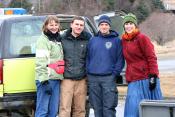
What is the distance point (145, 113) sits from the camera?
4.85 m

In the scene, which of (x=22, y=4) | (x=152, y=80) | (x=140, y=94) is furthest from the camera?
(x=22, y=4)

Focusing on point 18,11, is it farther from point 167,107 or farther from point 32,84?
point 167,107

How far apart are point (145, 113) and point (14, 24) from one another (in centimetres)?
375

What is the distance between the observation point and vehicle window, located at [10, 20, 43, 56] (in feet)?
26.3

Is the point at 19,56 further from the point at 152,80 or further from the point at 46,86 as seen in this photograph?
the point at 152,80

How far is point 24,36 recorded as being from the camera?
8.17 m

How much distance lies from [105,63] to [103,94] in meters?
0.44

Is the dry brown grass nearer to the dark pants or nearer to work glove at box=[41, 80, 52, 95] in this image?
the dark pants

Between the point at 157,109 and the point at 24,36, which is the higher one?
the point at 24,36

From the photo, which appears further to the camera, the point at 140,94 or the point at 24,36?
the point at 24,36

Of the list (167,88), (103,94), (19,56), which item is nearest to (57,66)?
(19,56)

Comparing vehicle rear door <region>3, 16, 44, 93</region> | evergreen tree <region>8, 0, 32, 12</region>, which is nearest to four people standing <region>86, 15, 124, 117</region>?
vehicle rear door <region>3, 16, 44, 93</region>

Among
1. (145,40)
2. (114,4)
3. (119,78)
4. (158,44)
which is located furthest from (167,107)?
(114,4)

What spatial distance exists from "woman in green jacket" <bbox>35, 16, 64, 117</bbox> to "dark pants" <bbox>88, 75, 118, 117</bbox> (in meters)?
0.47
